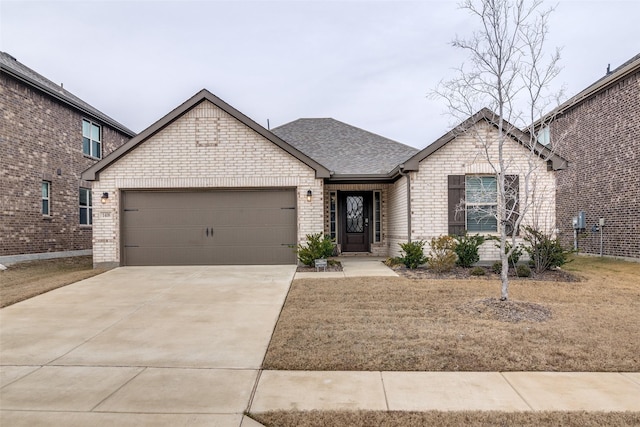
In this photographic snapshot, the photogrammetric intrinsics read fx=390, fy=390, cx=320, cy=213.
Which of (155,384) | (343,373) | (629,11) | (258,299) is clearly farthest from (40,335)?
(629,11)

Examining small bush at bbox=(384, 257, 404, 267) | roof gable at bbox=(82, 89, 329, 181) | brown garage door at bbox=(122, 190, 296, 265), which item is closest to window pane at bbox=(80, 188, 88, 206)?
roof gable at bbox=(82, 89, 329, 181)

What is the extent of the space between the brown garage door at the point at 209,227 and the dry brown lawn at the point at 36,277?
163cm

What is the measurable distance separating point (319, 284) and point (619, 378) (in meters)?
5.60

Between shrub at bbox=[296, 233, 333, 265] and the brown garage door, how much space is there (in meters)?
0.91

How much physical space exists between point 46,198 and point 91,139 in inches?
158

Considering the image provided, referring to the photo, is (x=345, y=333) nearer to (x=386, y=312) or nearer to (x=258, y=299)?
(x=386, y=312)

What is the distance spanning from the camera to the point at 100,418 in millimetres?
3188

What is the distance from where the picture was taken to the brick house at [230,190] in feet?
37.0

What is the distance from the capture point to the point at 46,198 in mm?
14688

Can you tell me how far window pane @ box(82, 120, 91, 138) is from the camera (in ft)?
55.7

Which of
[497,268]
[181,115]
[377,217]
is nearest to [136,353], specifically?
[181,115]

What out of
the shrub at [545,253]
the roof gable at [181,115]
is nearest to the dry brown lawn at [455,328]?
the shrub at [545,253]

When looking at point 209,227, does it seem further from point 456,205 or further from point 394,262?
point 456,205

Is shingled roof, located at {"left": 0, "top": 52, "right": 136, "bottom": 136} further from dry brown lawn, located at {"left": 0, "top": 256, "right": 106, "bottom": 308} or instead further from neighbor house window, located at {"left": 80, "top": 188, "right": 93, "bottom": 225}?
dry brown lawn, located at {"left": 0, "top": 256, "right": 106, "bottom": 308}
